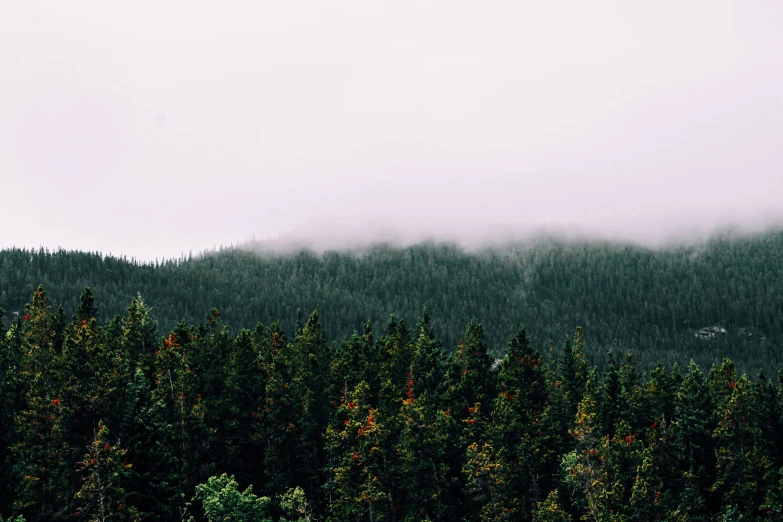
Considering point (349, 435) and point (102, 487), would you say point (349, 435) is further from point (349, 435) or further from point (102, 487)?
point (102, 487)

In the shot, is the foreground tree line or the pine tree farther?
the foreground tree line

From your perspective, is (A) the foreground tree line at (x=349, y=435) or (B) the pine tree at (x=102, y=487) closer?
(B) the pine tree at (x=102, y=487)

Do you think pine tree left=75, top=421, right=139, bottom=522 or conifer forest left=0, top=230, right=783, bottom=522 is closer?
pine tree left=75, top=421, right=139, bottom=522

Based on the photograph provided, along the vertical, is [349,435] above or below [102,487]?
below

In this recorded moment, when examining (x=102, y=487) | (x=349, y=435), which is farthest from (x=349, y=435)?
(x=102, y=487)

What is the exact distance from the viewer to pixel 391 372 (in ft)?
261

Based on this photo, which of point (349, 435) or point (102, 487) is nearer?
point (102, 487)

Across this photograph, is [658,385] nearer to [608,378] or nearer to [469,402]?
[608,378]

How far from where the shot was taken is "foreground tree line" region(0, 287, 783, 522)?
189 ft

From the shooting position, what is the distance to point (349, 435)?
6638cm

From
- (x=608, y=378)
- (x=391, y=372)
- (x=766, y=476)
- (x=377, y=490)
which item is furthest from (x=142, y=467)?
(x=766, y=476)

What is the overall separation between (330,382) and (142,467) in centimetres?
2181

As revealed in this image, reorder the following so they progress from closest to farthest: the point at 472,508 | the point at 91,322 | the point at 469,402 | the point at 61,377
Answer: the point at 61,377 → the point at 91,322 → the point at 472,508 → the point at 469,402

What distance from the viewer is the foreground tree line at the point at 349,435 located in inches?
2272
